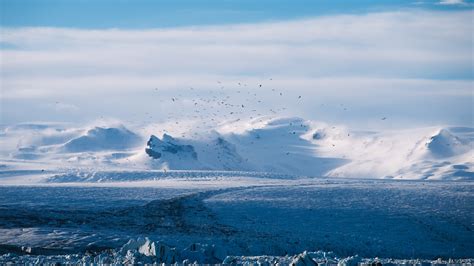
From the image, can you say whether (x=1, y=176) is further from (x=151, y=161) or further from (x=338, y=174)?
(x=338, y=174)

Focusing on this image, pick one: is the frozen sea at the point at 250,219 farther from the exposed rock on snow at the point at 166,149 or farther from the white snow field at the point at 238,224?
the exposed rock on snow at the point at 166,149

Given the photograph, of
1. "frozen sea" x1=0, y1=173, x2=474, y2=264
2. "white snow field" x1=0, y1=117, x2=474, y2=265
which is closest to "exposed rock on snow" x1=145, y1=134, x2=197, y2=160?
"white snow field" x1=0, y1=117, x2=474, y2=265

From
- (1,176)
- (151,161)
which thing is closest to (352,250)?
(1,176)

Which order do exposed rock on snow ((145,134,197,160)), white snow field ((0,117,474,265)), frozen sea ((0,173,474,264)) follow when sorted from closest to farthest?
white snow field ((0,117,474,265)) < frozen sea ((0,173,474,264)) < exposed rock on snow ((145,134,197,160))

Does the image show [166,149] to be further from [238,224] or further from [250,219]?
[238,224]

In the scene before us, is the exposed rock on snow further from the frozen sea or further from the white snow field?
the frozen sea

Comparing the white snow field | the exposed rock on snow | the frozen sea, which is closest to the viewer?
the white snow field

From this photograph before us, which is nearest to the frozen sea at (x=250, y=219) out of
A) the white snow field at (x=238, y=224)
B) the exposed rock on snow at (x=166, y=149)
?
the white snow field at (x=238, y=224)

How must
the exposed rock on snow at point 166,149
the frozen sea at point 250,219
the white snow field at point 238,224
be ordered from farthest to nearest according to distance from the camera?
the exposed rock on snow at point 166,149 → the frozen sea at point 250,219 → the white snow field at point 238,224

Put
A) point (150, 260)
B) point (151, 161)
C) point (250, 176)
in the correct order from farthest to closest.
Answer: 1. point (151, 161)
2. point (250, 176)
3. point (150, 260)

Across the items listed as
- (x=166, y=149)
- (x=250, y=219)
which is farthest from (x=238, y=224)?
(x=166, y=149)

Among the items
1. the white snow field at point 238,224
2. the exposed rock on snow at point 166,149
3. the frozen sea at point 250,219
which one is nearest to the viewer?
the white snow field at point 238,224
